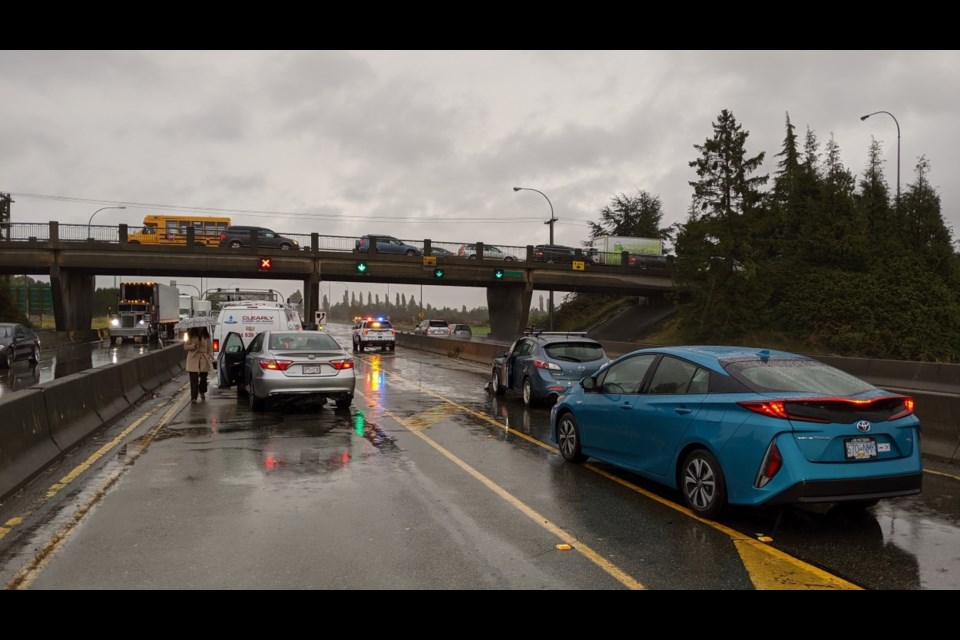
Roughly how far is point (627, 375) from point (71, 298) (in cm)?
4639

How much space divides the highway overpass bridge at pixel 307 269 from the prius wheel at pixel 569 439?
37.3m

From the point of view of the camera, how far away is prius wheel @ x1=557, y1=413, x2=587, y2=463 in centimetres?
850

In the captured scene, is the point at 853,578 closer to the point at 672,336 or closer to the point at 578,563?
the point at 578,563

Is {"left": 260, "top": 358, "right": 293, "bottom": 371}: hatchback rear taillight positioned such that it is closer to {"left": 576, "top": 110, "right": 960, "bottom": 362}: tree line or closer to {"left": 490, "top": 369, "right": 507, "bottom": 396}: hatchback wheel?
{"left": 490, "top": 369, "right": 507, "bottom": 396}: hatchback wheel

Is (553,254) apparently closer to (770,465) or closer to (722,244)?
(722,244)

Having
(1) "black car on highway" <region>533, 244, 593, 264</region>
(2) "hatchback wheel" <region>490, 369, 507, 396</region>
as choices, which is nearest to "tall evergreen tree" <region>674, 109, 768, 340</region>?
(1) "black car on highway" <region>533, 244, 593, 264</region>

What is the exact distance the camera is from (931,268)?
125ft

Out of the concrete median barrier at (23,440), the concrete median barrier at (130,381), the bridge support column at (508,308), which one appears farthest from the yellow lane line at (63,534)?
the bridge support column at (508,308)

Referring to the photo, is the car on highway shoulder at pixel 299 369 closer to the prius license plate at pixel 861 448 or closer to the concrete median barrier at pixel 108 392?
the concrete median barrier at pixel 108 392

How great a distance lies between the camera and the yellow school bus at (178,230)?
43.0 m

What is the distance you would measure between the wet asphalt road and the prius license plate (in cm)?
69

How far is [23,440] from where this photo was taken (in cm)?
781


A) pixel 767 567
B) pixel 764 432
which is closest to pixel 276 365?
pixel 764 432

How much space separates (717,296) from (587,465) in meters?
36.2
